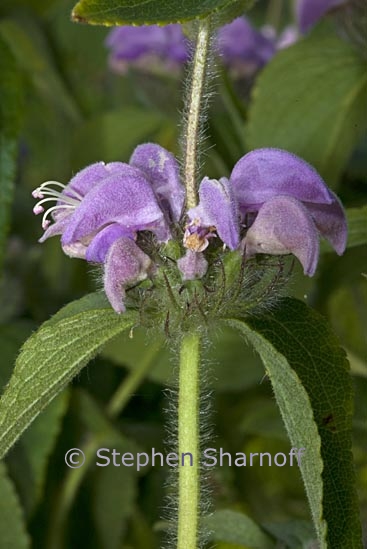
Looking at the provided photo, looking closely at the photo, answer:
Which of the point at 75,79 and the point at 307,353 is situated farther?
the point at 75,79

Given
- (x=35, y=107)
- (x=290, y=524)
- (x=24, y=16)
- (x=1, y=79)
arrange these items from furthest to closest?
(x=35, y=107)
(x=24, y=16)
(x=1, y=79)
(x=290, y=524)

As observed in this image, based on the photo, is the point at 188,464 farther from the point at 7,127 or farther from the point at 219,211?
the point at 7,127

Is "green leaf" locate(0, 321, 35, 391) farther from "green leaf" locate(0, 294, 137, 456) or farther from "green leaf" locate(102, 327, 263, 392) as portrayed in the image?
"green leaf" locate(0, 294, 137, 456)

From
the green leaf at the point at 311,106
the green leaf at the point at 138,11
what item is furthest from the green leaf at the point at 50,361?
the green leaf at the point at 311,106

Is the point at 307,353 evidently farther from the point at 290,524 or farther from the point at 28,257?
the point at 28,257

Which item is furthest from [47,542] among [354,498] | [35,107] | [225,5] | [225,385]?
[35,107]

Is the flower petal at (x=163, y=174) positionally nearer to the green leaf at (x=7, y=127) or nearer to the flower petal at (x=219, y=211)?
the flower petal at (x=219, y=211)
